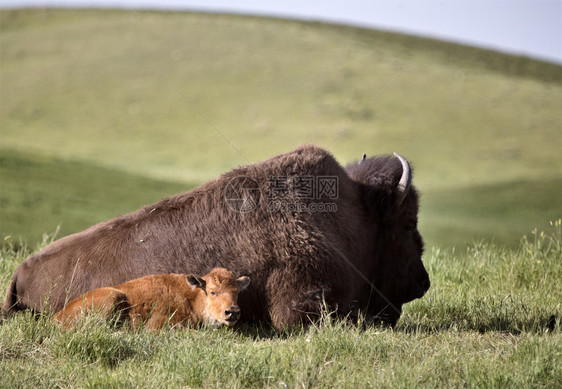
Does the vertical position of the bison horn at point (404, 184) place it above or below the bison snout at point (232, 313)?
above

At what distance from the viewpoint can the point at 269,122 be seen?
38.7 metres

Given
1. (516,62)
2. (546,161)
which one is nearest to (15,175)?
(546,161)

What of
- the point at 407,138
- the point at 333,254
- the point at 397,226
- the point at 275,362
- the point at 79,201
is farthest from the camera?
the point at 407,138

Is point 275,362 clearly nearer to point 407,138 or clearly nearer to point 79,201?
point 79,201

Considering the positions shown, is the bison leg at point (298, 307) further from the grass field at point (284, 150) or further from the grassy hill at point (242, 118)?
the grassy hill at point (242, 118)

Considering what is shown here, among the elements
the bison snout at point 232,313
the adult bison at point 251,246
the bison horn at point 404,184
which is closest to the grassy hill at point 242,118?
the bison horn at point 404,184

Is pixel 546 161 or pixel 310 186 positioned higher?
pixel 310 186

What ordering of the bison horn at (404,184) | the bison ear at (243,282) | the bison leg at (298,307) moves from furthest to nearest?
1. the bison horn at (404,184)
2. the bison leg at (298,307)
3. the bison ear at (243,282)

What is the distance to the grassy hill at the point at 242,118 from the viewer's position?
25.7 metres

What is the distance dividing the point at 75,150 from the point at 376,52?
2684 cm

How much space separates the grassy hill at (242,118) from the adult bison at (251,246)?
1387 cm

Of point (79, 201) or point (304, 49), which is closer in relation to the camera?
point (79, 201)

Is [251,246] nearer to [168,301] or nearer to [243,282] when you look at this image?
[243,282]

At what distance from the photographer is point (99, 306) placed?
5.30 meters
